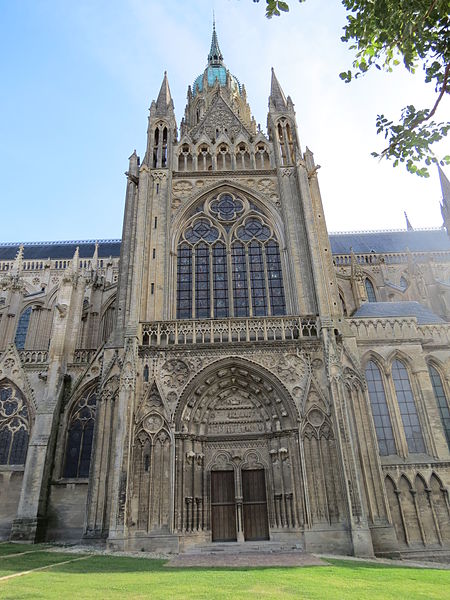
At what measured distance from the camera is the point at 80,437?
21234mm

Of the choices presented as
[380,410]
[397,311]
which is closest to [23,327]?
[380,410]

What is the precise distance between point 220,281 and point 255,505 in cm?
1045

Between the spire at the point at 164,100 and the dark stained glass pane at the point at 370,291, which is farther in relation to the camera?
the dark stained glass pane at the point at 370,291

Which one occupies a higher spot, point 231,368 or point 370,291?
point 370,291

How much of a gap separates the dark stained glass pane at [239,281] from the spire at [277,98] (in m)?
9.89

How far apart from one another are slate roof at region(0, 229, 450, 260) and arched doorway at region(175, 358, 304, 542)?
25.2 metres

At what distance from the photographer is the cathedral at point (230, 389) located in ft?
52.1

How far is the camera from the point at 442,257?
37.4 meters

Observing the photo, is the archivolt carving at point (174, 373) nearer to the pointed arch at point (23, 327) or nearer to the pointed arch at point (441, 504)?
the pointed arch at point (441, 504)

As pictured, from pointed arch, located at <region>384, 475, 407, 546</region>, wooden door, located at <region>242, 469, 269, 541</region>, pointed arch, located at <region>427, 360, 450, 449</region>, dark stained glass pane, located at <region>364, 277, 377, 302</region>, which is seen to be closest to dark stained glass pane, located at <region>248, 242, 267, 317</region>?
wooden door, located at <region>242, 469, 269, 541</region>

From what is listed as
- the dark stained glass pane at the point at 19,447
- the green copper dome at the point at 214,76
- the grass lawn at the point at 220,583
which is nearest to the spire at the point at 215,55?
the green copper dome at the point at 214,76

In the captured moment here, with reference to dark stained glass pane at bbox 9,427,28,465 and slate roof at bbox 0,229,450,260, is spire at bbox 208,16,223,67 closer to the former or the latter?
slate roof at bbox 0,229,450,260

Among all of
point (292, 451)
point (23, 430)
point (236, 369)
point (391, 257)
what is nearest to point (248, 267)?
point (236, 369)

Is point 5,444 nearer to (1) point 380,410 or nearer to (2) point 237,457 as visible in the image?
(2) point 237,457
